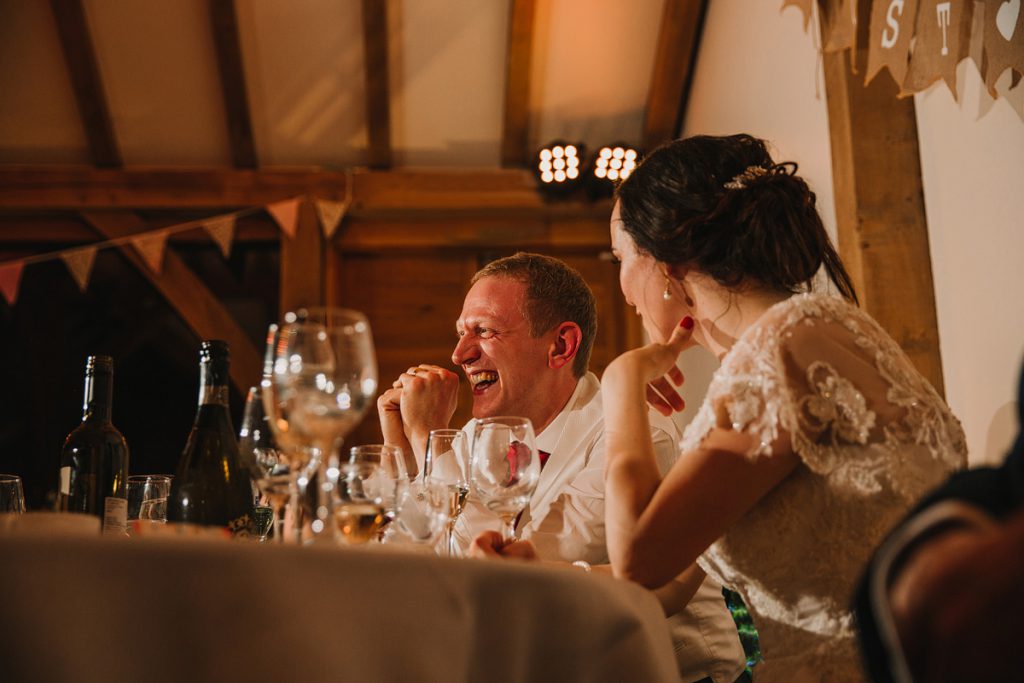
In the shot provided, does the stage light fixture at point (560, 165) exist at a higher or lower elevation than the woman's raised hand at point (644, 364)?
higher

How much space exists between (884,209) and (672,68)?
248 centimetres

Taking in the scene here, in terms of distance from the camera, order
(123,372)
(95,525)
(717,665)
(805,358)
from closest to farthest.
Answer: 1. (95,525)
2. (805,358)
3. (717,665)
4. (123,372)

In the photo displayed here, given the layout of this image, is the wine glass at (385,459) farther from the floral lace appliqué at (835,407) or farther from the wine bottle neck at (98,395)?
the floral lace appliqué at (835,407)

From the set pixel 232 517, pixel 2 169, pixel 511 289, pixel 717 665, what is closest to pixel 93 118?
pixel 2 169

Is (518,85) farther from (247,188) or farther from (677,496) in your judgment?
(677,496)

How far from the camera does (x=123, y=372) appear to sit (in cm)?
495

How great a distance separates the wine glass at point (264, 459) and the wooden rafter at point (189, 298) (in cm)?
362

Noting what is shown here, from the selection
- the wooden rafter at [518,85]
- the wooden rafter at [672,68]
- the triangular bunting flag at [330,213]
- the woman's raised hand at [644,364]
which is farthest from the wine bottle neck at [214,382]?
the wooden rafter at [672,68]

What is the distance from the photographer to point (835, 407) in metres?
1.25

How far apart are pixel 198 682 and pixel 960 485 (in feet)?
1.78

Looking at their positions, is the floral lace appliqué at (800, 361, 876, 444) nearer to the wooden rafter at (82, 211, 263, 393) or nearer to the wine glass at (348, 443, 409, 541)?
the wine glass at (348, 443, 409, 541)

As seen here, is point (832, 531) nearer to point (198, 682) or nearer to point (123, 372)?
point (198, 682)

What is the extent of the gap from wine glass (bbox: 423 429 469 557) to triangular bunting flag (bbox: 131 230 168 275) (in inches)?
145

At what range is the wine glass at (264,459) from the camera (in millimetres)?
1125
